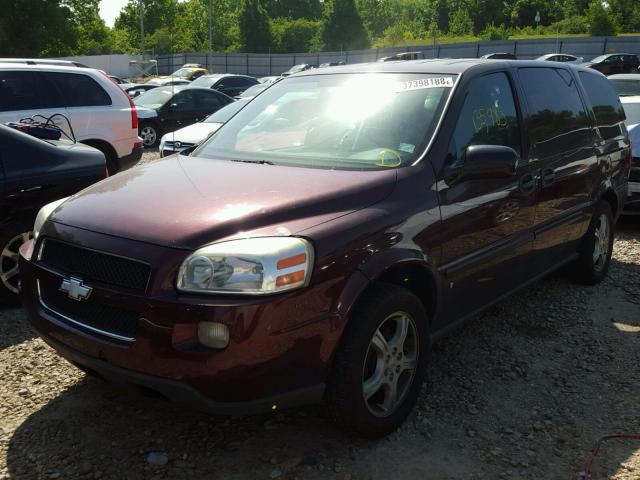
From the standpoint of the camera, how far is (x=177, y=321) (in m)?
2.60

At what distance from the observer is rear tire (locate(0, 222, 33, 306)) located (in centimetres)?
471

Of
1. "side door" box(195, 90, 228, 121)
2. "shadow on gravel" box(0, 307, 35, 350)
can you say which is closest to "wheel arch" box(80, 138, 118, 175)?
"shadow on gravel" box(0, 307, 35, 350)

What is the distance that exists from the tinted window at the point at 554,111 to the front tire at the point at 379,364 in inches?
70.2

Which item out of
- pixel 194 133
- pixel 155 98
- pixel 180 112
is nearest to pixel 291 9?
pixel 155 98

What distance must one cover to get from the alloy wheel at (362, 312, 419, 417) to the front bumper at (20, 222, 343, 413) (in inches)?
14.5

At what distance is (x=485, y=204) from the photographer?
12.3 ft

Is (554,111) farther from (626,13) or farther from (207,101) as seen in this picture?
(626,13)

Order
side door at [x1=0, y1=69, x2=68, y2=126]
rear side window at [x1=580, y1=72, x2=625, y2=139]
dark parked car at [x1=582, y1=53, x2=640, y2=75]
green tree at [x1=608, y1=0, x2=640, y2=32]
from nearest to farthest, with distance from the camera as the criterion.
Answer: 1. rear side window at [x1=580, y1=72, x2=625, y2=139]
2. side door at [x1=0, y1=69, x2=68, y2=126]
3. dark parked car at [x1=582, y1=53, x2=640, y2=75]
4. green tree at [x1=608, y1=0, x2=640, y2=32]

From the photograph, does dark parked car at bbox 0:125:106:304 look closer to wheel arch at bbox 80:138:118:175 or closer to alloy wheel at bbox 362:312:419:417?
alloy wheel at bbox 362:312:419:417

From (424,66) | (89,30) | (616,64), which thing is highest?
(89,30)

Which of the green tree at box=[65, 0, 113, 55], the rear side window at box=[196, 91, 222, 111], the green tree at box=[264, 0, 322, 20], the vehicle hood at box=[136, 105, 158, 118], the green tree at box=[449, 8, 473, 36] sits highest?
the green tree at box=[264, 0, 322, 20]

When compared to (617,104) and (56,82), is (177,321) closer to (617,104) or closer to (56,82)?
(617,104)

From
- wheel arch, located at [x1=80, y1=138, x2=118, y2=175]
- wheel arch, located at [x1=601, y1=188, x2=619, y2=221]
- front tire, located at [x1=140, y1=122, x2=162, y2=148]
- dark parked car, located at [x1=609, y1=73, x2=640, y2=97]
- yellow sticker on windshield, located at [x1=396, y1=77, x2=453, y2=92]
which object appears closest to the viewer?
yellow sticker on windshield, located at [x1=396, y1=77, x2=453, y2=92]

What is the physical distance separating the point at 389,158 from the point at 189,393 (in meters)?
1.60
